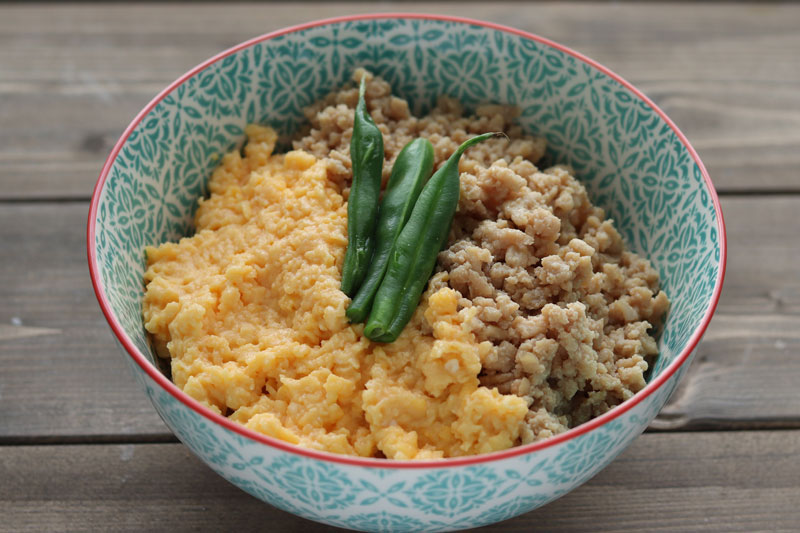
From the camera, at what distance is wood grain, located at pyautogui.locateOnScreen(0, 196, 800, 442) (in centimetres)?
291

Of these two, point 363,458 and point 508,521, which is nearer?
point 363,458

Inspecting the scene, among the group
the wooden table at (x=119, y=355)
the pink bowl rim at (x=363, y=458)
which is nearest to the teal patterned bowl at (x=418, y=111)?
the pink bowl rim at (x=363, y=458)

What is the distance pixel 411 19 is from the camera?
308 centimetres

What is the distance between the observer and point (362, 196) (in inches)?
105

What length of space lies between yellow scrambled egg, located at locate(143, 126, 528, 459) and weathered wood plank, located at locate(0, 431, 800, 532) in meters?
0.46

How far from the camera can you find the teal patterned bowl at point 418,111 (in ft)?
6.70

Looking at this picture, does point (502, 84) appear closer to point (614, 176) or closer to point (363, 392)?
point (614, 176)

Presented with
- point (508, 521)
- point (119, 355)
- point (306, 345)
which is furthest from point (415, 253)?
point (119, 355)

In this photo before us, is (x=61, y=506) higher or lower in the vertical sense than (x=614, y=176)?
lower

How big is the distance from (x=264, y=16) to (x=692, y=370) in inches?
114

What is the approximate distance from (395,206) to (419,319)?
418mm

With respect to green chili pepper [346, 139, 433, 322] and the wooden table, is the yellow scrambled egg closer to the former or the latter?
green chili pepper [346, 139, 433, 322]

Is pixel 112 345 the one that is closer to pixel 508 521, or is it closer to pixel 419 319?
pixel 419 319

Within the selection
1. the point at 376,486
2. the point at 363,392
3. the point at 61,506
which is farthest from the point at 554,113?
the point at 61,506
